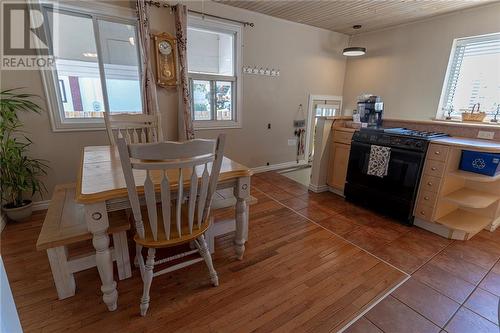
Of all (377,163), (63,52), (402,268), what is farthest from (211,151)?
(63,52)

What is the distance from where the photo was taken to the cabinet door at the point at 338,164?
2.99m

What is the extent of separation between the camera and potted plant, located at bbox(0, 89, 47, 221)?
2.15m

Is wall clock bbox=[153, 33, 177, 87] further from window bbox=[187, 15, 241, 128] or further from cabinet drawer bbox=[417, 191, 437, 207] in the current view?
cabinet drawer bbox=[417, 191, 437, 207]

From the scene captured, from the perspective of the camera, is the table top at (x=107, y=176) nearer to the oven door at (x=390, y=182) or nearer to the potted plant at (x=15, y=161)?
the potted plant at (x=15, y=161)

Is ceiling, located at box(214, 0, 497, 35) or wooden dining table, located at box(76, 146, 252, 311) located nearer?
wooden dining table, located at box(76, 146, 252, 311)

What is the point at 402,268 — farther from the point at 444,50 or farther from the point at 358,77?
the point at 358,77

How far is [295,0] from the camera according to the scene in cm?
308

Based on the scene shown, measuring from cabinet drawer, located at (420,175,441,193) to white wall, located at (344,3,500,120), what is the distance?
6.48 ft

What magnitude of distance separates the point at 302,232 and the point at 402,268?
832 millimetres

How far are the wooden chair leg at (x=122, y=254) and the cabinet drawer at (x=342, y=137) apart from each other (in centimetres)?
256

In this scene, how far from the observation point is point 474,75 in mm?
3271

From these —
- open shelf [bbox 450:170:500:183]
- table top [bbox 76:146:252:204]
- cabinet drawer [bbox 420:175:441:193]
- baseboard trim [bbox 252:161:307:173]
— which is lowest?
baseboard trim [bbox 252:161:307:173]

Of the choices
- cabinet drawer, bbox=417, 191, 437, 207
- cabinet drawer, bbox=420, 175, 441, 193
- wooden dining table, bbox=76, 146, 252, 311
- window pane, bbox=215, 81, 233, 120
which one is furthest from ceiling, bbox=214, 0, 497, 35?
wooden dining table, bbox=76, 146, 252, 311

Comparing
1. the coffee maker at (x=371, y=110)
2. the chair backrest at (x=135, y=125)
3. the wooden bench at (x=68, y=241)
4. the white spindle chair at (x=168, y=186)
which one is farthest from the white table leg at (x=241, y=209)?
the coffee maker at (x=371, y=110)
